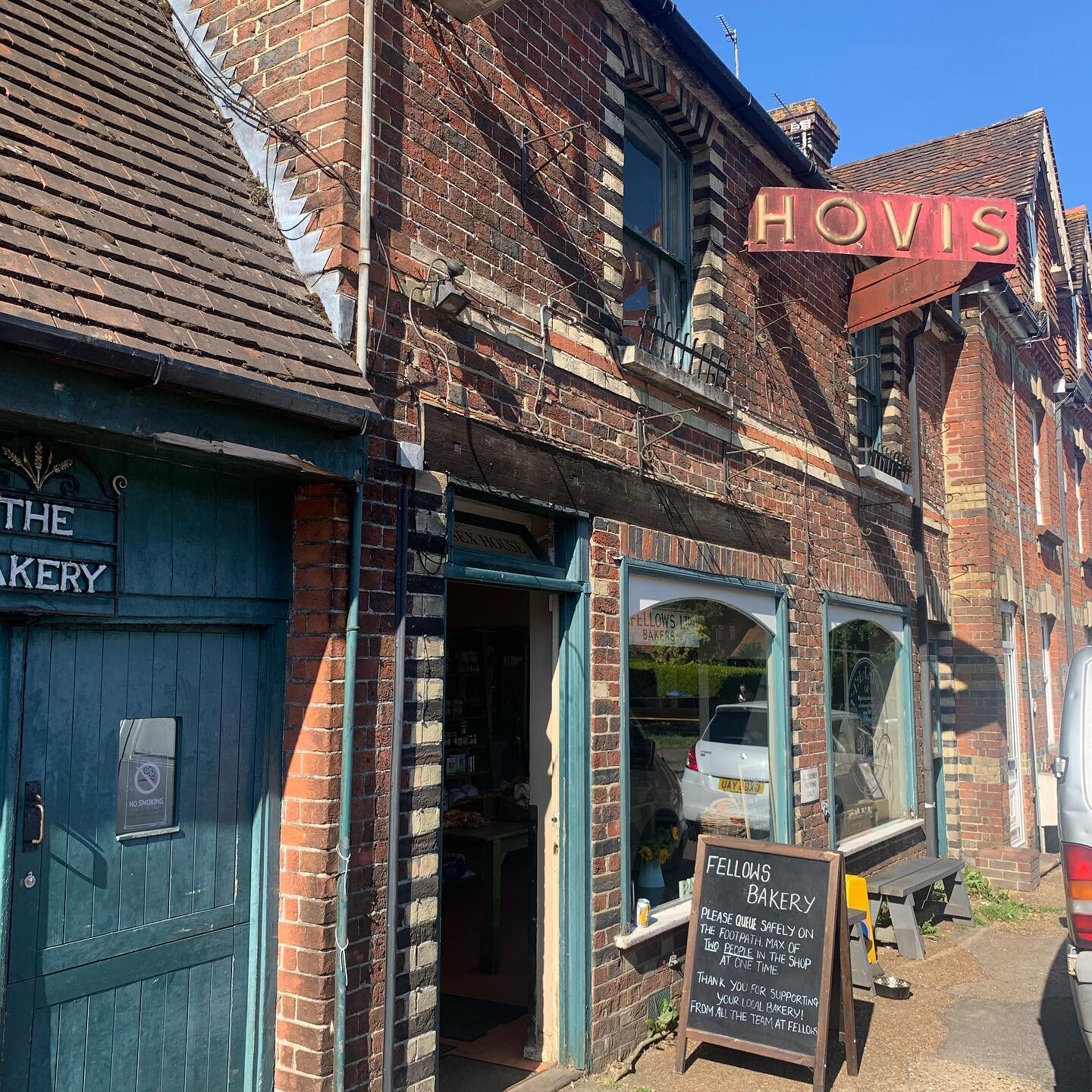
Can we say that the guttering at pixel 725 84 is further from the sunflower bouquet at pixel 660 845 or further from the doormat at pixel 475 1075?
the doormat at pixel 475 1075

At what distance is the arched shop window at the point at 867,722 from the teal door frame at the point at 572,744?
11.9 feet

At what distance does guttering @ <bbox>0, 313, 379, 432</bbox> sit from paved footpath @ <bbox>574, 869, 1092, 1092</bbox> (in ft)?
11.8

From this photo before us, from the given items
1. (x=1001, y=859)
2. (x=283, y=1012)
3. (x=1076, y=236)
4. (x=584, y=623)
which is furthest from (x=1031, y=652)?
(x=283, y=1012)

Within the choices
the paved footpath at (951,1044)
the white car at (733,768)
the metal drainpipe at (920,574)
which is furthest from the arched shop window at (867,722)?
the paved footpath at (951,1044)

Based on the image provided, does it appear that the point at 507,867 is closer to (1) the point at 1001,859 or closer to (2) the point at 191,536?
(1) the point at 1001,859

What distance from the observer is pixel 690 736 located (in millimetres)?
6953

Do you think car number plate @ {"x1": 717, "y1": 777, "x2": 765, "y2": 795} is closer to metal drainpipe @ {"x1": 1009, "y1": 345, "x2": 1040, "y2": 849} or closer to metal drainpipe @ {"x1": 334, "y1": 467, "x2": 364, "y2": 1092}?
metal drainpipe @ {"x1": 334, "y1": 467, "x2": 364, "y2": 1092}

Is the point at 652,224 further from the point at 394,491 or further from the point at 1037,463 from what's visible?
the point at 1037,463

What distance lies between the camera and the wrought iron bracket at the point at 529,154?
5258 mm

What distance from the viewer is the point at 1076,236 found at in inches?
731

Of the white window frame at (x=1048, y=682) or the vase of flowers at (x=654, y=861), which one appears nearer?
the vase of flowers at (x=654, y=861)

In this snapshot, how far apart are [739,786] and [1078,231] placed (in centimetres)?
1594

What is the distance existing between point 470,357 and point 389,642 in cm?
145

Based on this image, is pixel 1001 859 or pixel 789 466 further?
pixel 1001 859
